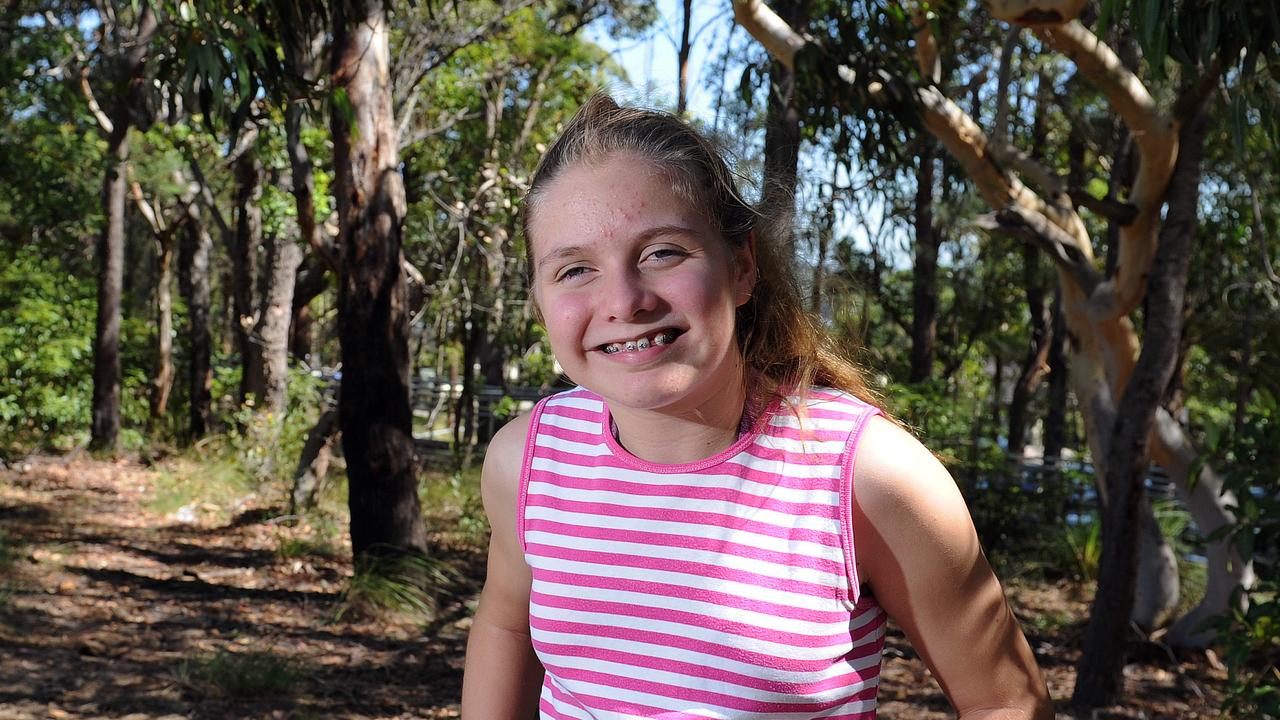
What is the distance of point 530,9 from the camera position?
44.7 ft

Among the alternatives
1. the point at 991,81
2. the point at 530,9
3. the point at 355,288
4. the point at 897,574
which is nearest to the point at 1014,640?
the point at 897,574

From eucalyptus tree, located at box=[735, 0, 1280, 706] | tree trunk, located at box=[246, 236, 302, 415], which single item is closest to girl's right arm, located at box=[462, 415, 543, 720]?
eucalyptus tree, located at box=[735, 0, 1280, 706]

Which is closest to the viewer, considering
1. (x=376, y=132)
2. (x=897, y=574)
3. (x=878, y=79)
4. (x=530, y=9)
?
(x=897, y=574)

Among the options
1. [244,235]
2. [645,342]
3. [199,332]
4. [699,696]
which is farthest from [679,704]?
[244,235]

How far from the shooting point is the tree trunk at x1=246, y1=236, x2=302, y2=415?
37.3 feet

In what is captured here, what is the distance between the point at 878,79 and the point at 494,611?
4826 mm

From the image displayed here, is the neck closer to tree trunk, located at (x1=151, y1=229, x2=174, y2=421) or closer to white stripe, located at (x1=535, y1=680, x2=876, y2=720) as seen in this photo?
white stripe, located at (x1=535, y1=680, x2=876, y2=720)

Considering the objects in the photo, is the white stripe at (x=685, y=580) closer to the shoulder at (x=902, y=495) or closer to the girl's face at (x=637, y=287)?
the shoulder at (x=902, y=495)

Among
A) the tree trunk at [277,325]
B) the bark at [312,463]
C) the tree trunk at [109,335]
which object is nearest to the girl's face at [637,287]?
the bark at [312,463]

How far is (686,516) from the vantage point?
1.42m

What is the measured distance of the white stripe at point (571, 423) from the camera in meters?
1.57

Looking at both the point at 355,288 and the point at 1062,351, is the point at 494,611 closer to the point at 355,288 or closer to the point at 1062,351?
the point at 355,288

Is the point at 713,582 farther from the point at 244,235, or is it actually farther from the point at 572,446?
the point at 244,235

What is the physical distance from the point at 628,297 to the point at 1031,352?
19.0 meters
